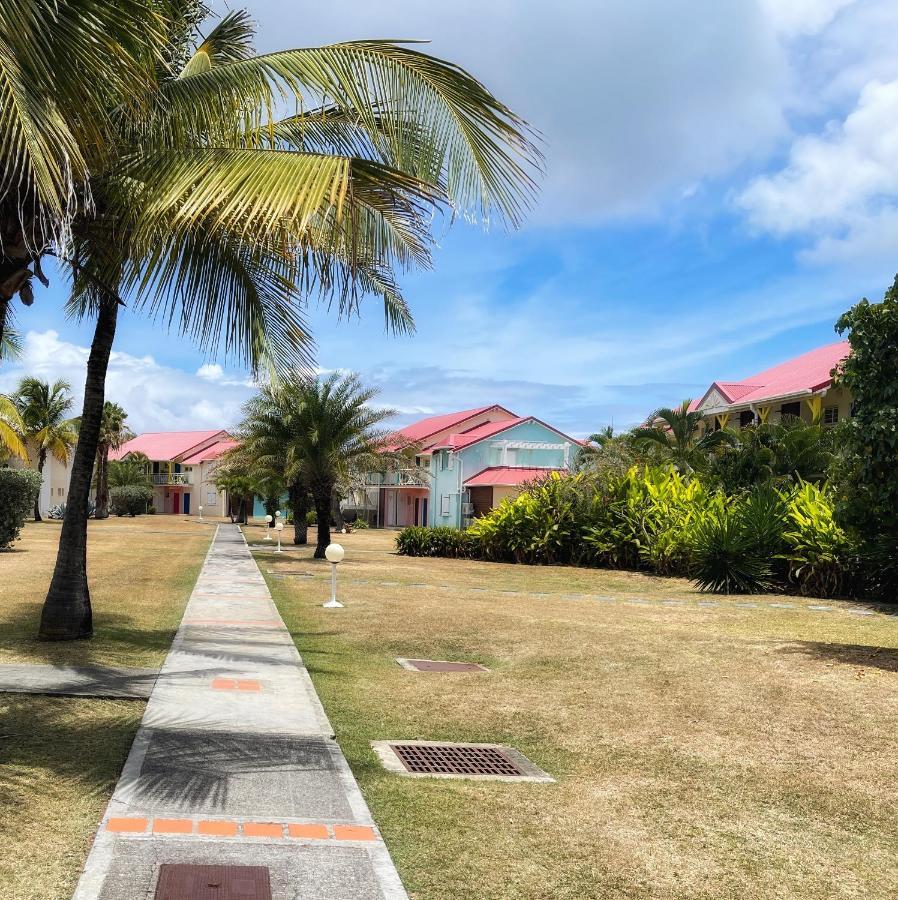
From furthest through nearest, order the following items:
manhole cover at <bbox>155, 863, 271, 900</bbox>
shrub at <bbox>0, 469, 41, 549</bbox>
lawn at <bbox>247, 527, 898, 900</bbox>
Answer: shrub at <bbox>0, 469, 41, 549</bbox>
lawn at <bbox>247, 527, 898, 900</bbox>
manhole cover at <bbox>155, 863, 271, 900</bbox>

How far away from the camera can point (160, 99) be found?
23.0ft

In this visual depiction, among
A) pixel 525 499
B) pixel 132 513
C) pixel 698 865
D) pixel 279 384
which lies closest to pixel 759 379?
pixel 525 499

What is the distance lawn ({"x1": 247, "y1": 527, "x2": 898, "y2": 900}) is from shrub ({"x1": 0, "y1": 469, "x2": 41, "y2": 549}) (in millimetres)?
13685

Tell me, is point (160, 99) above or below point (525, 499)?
above

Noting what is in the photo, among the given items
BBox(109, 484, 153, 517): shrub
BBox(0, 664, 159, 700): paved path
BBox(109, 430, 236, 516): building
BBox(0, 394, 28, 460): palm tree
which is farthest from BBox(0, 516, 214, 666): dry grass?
BBox(109, 430, 236, 516): building

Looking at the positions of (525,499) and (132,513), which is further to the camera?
(132,513)

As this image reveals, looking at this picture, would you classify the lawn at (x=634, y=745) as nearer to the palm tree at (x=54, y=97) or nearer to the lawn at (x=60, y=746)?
the lawn at (x=60, y=746)

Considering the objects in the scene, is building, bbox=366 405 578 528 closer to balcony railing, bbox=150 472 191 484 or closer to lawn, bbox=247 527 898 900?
balcony railing, bbox=150 472 191 484

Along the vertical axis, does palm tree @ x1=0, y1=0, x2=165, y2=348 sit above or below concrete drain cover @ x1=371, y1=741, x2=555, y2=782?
above

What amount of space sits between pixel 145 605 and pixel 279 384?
246 inches

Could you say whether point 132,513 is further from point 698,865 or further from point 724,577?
point 698,865

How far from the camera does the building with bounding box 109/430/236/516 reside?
270 ft

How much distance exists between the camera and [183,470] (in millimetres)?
85375

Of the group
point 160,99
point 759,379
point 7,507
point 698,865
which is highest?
point 759,379
